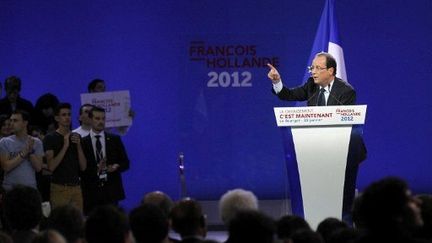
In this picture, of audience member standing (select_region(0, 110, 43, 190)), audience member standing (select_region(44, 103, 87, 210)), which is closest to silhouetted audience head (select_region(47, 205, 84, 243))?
audience member standing (select_region(0, 110, 43, 190))

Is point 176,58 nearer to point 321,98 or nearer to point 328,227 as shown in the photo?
point 321,98

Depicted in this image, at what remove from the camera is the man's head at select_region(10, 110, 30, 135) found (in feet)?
28.1

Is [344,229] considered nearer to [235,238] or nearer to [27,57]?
[235,238]

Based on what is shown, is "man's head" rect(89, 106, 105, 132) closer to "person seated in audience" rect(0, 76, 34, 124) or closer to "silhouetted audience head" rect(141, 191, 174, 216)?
"person seated in audience" rect(0, 76, 34, 124)

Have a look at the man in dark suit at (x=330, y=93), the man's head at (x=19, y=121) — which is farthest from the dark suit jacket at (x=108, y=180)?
the man in dark suit at (x=330, y=93)

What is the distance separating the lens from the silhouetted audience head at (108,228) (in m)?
4.76

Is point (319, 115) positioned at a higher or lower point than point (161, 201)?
higher

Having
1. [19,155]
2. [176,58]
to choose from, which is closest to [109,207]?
[19,155]

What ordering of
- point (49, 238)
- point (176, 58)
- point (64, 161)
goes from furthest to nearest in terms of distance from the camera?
point (176, 58)
point (64, 161)
point (49, 238)

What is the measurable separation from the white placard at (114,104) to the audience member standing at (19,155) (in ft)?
5.17

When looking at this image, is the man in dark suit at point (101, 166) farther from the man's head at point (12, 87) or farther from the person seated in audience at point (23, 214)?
the person seated in audience at point (23, 214)

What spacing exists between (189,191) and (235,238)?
21.5 feet

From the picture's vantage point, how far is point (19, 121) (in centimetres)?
860

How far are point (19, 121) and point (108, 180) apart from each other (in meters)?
1.10
